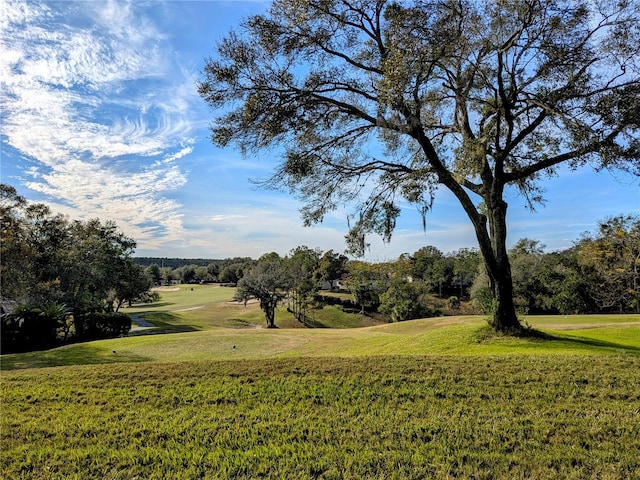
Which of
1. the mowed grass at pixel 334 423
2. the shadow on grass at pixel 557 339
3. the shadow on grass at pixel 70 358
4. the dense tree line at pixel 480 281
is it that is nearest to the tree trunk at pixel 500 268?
the shadow on grass at pixel 557 339

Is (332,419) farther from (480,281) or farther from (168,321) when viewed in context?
(480,281)

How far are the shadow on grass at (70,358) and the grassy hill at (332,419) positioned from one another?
3.13m

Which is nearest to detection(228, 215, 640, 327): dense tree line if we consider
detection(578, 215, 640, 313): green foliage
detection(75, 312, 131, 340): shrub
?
detection(578, 215, 640, 313): green foliage

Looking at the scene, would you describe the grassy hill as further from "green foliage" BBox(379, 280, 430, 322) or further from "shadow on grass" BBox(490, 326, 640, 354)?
"green foliage" BBox(379, 280, 430, 322)

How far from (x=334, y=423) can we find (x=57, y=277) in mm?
24796

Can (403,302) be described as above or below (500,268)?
below

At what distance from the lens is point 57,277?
22.8 meters

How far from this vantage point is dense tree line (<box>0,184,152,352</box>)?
51.0 feet

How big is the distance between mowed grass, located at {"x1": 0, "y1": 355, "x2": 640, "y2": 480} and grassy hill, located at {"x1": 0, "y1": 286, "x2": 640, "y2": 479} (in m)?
0.02

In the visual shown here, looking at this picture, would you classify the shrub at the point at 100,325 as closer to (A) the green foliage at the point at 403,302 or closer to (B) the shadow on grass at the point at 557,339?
(B) the shadow on grass at the point at 557,339

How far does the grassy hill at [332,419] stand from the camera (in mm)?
3240

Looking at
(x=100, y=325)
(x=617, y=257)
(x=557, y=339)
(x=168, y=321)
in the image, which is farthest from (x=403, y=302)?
(x=557, y=339)

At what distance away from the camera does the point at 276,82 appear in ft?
30.9

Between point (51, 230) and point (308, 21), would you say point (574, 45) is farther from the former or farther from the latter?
point (51, 230)
